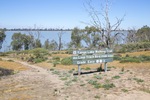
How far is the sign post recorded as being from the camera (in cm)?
1639

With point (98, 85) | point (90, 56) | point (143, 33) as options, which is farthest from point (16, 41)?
point (98, 85)

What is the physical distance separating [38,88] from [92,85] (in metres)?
2.76

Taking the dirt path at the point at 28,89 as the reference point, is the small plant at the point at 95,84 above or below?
above

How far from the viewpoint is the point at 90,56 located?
55.2 ft

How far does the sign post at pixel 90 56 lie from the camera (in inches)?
645

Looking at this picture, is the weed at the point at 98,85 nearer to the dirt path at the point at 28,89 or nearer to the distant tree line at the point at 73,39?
the dirt path at the point at 28,89

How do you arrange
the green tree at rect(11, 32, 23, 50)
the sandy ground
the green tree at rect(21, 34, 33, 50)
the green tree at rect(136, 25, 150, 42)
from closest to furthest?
the sandy ground → the green tree at rect(11, 32, 23, 50) → the green tree at rect(21, 34, 33, 50) → the green tree at rect(136, 25, 150, 42)

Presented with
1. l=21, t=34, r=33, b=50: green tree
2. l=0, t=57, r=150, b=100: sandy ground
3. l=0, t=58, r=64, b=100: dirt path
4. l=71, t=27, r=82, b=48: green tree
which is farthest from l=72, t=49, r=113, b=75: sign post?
l=21, t=34, r=33, b=50: green tree

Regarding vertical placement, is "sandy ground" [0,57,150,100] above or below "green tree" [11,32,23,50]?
below

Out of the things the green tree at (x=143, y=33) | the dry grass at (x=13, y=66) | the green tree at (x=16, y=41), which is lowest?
the dry grass at (x=13, y=66)

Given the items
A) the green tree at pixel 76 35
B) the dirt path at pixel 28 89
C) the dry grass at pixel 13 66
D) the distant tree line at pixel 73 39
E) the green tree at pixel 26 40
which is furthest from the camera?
the green tree at pixel 26 40

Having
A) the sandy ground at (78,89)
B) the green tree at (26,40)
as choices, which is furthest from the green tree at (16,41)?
the sandy ground at (78,89)

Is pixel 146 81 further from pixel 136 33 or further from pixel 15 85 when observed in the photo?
pixel 136 33

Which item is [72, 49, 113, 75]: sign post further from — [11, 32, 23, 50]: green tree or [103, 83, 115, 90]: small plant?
[11, 32, 23, 50]: green tree
